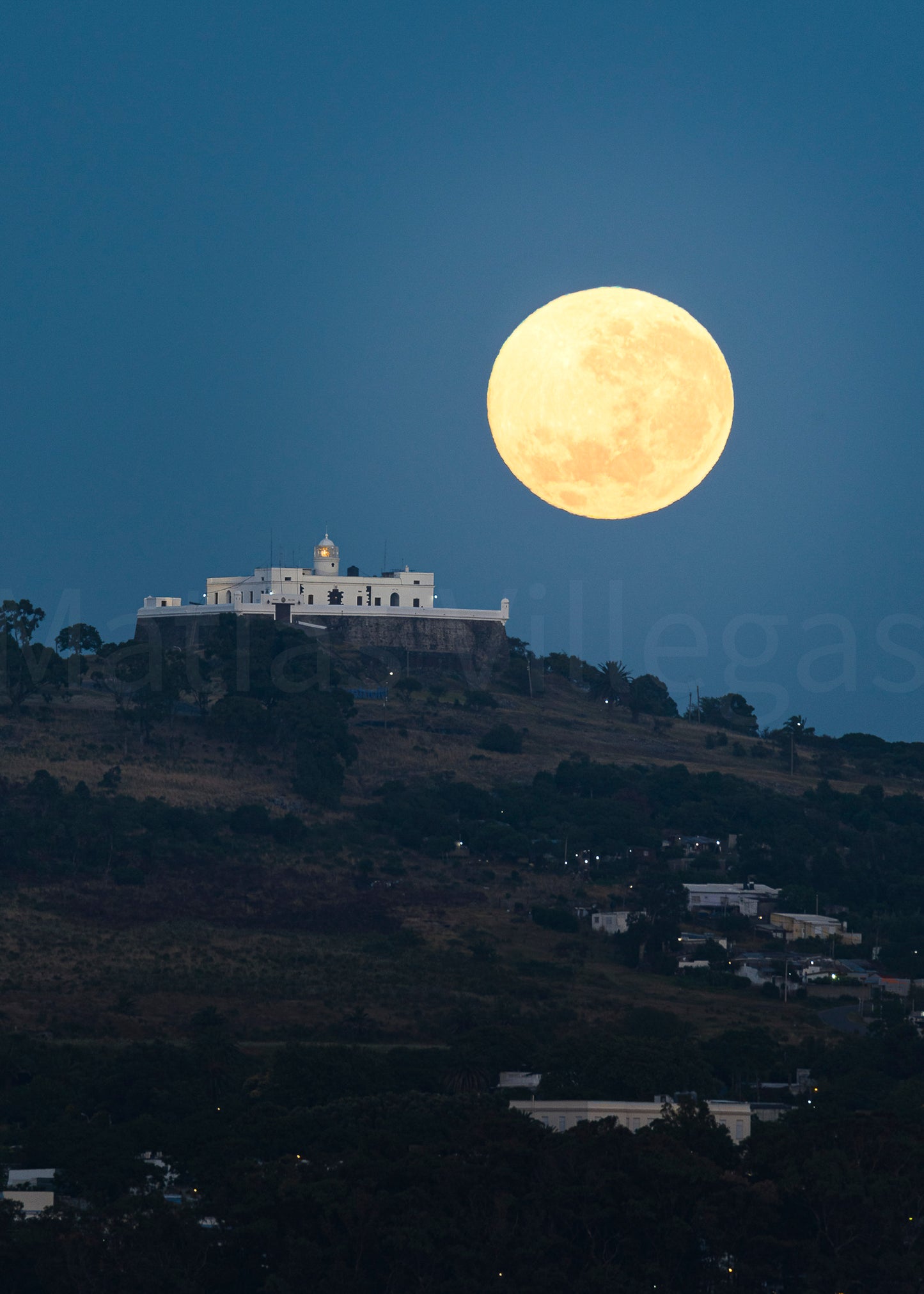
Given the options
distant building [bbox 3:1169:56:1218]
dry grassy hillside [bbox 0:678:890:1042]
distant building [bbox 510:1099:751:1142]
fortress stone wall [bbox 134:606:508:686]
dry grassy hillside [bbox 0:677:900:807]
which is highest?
fortress stone wall [bbox 134:606:508:686]

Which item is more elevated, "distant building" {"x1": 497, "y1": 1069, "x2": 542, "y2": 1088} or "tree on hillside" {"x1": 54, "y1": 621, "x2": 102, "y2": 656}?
"tree on hillside" {"x1": 54, "y1": 621, "x2": 102, "y2": 656}

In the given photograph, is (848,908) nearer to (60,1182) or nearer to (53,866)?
(53,866)

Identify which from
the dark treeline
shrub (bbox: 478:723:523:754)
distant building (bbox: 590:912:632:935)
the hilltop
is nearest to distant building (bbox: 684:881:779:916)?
the hilltop

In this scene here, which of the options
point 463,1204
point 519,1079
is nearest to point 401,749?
point 519,1079

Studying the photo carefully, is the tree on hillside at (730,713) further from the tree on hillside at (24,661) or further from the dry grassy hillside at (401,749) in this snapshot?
the tree on hillside at (24,661)

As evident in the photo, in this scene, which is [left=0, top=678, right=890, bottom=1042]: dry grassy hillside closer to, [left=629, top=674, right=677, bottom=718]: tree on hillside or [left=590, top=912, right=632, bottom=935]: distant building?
[left=590, top=912, right=632, bottom=935]: distant building

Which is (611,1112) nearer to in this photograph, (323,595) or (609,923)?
(609,923)

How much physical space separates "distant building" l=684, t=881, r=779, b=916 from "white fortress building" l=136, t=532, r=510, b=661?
104ft

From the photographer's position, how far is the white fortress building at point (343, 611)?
4240 inches

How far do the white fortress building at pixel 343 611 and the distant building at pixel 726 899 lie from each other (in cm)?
3176

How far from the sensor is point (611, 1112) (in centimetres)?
4797

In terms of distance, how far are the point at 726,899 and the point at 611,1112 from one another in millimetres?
33710

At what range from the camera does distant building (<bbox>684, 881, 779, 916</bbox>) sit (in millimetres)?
79812

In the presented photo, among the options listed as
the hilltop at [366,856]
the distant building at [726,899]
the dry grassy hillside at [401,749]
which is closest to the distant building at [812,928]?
the distant building at [726,899]
